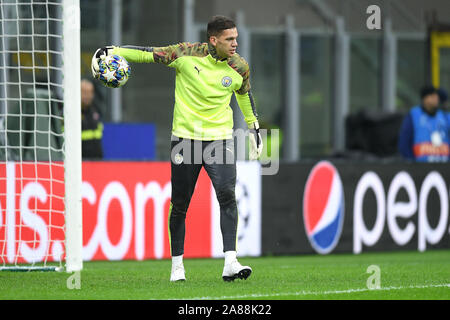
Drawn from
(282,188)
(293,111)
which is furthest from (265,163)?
(293,111)

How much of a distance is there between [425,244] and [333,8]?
525 centimetres

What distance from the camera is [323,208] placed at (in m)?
12.2

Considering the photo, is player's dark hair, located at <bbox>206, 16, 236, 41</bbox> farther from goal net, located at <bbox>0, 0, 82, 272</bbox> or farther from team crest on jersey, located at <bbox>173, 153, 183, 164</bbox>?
goal net, located at <bbox>0, 0, 82, 272</bbox>

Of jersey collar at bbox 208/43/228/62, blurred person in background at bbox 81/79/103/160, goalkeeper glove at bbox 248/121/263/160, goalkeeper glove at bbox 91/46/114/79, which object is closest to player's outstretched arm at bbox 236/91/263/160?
goalkeeper glove at bbox 248/121/263/160

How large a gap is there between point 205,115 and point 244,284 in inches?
52.0

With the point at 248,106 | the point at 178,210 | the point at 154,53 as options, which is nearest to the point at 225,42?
the point at 154,53

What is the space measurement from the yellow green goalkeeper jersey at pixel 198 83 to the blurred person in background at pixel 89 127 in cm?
481

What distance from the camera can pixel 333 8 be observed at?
16.5 metres

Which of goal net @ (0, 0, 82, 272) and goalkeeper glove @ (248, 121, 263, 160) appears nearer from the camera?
goalkeeper glove @ (248, 121, 263, 160)

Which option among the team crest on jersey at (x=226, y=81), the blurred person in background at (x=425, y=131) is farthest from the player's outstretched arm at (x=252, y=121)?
the blurred person in background at (x=425, y=131)

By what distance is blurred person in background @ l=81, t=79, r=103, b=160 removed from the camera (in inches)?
483

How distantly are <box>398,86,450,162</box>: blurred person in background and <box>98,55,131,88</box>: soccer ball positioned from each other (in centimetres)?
703

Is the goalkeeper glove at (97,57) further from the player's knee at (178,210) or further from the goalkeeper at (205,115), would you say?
the player's knee at (178,210)
